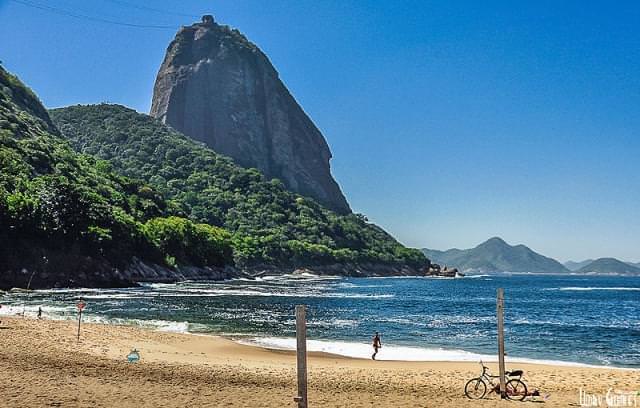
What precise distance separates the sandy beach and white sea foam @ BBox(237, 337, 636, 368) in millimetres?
1986

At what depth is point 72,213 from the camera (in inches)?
3300

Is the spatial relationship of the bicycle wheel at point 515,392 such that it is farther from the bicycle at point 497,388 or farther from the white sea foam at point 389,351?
the white sea foam at point 389,351

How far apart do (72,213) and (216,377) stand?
7232 centimetres

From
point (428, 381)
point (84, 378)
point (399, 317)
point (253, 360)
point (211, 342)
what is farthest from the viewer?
point (399, 317)

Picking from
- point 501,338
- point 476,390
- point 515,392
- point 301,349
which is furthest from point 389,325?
point 301,349

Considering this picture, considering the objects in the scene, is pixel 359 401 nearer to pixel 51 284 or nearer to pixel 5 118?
pixel 51 284

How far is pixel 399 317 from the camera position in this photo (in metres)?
50.4

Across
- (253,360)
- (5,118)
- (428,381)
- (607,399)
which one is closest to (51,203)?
(5,118)

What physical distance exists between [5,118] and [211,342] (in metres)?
112

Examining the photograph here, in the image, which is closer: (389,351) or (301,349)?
(301,349)

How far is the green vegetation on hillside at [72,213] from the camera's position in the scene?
75312 mm

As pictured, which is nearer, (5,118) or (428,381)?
(428,381)

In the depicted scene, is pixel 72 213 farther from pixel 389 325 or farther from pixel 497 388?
pixel 497 388

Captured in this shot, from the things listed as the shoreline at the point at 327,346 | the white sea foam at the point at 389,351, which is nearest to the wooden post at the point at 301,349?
the shoreline at the point at 327,346
